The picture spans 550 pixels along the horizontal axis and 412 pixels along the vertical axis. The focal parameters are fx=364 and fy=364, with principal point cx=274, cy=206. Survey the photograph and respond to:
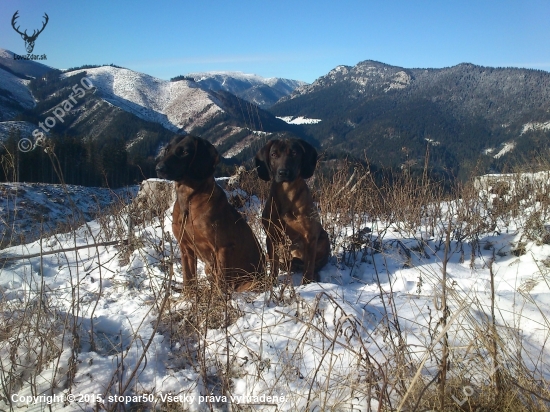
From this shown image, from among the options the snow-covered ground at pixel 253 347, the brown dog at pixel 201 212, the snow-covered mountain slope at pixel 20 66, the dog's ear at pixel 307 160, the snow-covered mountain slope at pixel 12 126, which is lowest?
the snow-covered ground at pixel 253 347

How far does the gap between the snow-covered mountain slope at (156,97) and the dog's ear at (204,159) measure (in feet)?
384

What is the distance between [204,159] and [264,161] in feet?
3.15

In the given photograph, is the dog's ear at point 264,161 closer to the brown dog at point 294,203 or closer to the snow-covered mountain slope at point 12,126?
the brown dog at point 294,203

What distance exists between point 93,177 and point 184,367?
59491 mm

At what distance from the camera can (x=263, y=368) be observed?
7.48 ft

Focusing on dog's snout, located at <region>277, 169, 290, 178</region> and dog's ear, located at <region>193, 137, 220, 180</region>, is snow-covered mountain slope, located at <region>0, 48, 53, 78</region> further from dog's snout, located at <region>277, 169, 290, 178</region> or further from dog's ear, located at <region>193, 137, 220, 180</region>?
dog's snout, located at <region>277, 169, 290, 178</region>

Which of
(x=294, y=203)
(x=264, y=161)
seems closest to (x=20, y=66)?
(x=264, y=161)

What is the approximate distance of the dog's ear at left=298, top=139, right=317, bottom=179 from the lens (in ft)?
13.9

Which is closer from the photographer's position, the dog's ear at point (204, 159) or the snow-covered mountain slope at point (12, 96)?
the dog's ear at point (204, 159)

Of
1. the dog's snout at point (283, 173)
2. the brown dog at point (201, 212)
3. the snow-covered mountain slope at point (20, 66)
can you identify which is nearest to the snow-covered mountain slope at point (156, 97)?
the snow-covered mountain slope at point (20, 66)

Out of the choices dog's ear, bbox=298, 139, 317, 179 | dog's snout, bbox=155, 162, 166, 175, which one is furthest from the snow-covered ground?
dog's ear, bbox=298, 139, 317, 179

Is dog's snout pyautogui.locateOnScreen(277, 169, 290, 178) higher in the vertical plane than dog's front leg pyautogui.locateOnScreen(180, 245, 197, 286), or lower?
higher

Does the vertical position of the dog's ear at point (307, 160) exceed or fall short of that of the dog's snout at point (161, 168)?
it exceeds it

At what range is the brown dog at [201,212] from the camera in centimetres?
345
